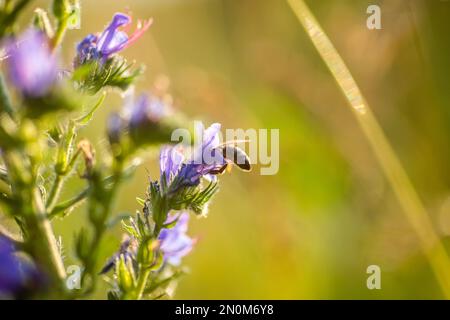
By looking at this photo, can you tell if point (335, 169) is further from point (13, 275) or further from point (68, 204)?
point (13, 275)

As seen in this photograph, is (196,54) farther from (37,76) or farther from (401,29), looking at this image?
(37,76)

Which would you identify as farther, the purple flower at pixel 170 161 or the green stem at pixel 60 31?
the purple flower at pixel 170 161

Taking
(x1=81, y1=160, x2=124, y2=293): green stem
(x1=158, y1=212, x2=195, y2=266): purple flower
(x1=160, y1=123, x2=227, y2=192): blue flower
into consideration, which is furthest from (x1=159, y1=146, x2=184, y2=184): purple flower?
(x1=81, y1=160, x2=124, y2=293): green stem

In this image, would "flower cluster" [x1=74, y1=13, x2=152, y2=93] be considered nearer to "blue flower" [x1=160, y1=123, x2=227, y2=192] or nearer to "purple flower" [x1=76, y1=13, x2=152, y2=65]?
"purple flower" [x1=76, y1=13, x2=152, y2=65]

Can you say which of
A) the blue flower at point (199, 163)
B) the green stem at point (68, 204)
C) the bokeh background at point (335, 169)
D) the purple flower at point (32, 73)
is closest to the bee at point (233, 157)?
the blue flower at point (199, 163)

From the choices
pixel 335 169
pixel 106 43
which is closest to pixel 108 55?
pixel 106 43

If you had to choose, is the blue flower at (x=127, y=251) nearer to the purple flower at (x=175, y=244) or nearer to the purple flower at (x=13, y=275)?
the purple flower at (x=175, y=244)

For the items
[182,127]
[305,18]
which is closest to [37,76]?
[182,127]
